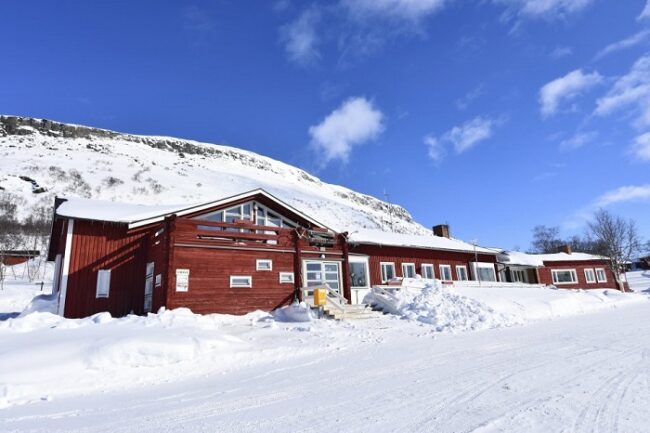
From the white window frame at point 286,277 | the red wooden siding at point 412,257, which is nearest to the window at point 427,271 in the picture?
the red wooden siding at point 412,257

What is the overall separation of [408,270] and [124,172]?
6551 cm

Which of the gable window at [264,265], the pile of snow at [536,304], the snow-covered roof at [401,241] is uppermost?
the snow-covered roof at [401,241]

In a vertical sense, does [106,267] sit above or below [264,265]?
above

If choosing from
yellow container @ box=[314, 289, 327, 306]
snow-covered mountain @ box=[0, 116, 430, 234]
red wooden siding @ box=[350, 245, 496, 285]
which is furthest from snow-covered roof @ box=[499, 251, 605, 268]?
snow-covered mountain @ box=[0, 116, 430, 234]

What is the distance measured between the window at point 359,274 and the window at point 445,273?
8797 millimetres

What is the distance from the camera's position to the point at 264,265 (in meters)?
17.5

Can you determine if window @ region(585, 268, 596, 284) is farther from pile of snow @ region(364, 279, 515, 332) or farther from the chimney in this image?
pile of snow @ region(364, 279, 515, 332)

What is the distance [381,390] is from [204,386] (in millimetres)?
3181

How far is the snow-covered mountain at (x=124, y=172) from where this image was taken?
6400cm

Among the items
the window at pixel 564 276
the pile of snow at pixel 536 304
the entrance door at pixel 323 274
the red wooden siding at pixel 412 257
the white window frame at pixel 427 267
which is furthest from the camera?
the window at pixel 564 276

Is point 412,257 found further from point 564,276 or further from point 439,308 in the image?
point 564,276

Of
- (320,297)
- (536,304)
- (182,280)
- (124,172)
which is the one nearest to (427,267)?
(536,304)

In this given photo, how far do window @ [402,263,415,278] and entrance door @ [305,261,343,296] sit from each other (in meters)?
7.85

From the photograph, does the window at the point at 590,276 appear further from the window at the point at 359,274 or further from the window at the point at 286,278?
the window at the point at 286,278
